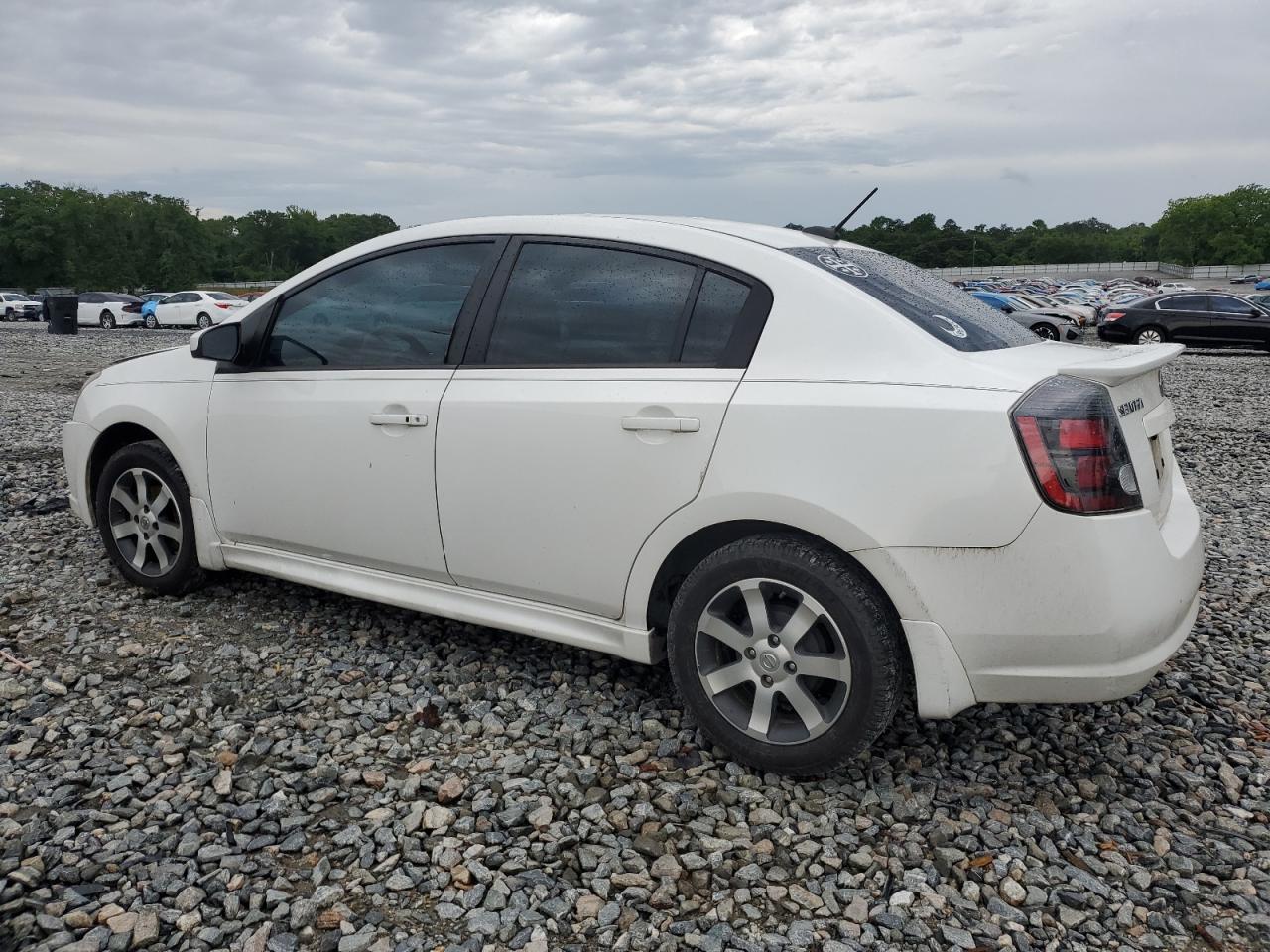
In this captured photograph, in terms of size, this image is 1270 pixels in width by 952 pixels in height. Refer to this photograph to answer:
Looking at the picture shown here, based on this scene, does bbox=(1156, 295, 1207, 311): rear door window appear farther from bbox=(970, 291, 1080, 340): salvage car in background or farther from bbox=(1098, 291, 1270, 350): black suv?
bbox=(970, 291, 1080, 340): salvage car in background

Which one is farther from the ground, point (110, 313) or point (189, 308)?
point (189, 308)

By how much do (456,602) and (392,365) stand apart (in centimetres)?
92

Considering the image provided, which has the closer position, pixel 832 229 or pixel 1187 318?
pixel 832 229

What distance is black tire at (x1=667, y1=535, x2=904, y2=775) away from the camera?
9.43 ft

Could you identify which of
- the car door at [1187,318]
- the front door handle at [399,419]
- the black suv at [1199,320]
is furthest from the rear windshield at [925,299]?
the car door at [1187,318]

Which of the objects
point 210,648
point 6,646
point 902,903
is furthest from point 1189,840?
point 6,646

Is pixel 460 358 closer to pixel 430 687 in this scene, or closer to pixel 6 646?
pixel 430 687

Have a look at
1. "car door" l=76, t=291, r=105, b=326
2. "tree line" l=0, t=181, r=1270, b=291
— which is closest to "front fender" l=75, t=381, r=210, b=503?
"car door" l=76, t=291, r=105, b=326

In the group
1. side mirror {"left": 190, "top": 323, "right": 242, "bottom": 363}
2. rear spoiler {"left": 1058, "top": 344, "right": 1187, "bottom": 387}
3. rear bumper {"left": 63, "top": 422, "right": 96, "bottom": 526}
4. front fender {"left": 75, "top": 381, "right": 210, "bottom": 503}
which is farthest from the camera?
rear bumper {"left": 63, "top": 422, "right": 96, "bottom": 526}

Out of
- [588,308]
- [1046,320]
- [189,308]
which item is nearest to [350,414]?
[588,308]

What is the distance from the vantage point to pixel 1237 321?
2223 cm

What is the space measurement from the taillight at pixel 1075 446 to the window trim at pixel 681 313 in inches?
32.7

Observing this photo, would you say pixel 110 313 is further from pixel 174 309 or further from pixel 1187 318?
pixel 1187 318

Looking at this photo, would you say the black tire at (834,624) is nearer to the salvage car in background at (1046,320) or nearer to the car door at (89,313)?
the salvage car in background at (1046,320)
